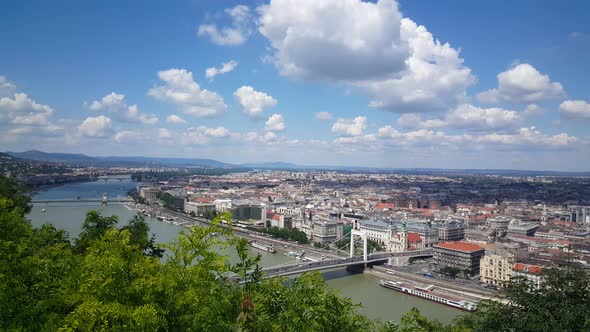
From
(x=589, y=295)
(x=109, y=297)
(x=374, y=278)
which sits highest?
(x=109, y=297)

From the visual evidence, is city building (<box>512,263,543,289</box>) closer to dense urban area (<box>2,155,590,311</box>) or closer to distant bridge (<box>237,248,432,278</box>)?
dense urban area (<box>2,155,590,311</box>)

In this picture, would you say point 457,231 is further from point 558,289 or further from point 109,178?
point 109,178

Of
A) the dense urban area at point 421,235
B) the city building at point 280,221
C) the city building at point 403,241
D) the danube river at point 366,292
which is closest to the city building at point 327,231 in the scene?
the dense urban area at point 421,235

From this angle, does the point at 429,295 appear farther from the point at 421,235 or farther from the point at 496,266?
the point at 421,235

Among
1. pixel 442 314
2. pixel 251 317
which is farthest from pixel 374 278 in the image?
pixel 251 317

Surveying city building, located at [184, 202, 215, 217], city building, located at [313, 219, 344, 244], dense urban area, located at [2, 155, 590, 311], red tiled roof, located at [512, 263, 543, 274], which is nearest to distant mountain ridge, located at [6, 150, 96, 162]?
dense urban area, located at [2, 155, 590, 311]


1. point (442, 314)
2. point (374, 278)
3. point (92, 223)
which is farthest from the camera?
A: point (374, 278)
